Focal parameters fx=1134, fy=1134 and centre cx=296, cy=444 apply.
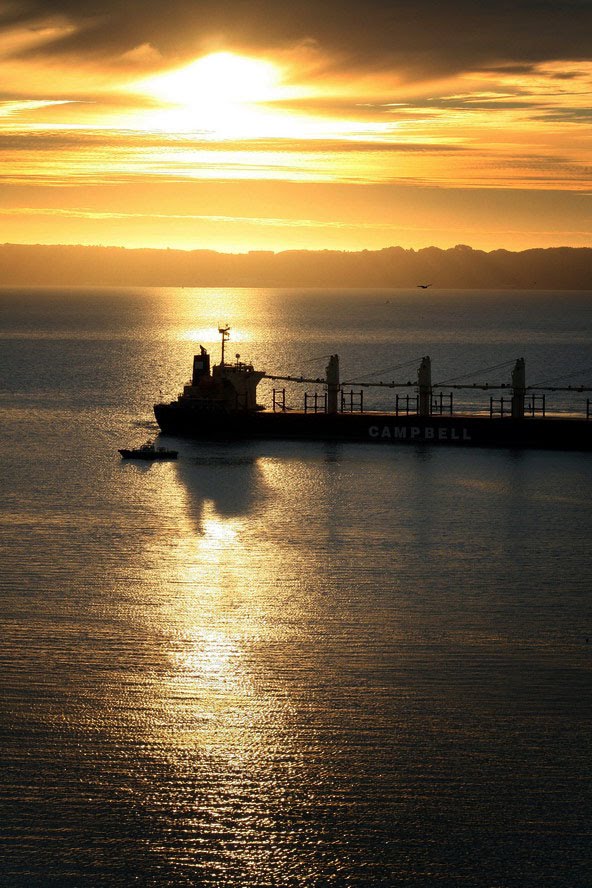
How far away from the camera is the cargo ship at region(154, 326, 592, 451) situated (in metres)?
82.4

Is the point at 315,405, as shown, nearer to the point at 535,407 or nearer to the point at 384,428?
the point at 384,428

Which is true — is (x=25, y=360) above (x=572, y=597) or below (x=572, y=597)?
above

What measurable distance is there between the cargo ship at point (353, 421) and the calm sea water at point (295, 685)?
19244mm

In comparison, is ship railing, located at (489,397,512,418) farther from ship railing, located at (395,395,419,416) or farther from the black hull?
ship railing, located at (395,395,419,416)

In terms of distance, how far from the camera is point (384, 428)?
85.6 m

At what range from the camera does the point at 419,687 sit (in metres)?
31.4

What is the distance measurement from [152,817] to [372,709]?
7.54m

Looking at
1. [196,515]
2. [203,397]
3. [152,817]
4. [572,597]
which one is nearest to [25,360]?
[203,397]

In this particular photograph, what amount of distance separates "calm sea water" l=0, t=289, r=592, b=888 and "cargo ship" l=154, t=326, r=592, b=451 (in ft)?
63.1

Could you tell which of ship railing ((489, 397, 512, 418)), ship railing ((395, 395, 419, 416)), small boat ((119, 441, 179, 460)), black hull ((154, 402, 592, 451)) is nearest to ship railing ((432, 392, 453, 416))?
ship railing ((395, 395, 419, 416))

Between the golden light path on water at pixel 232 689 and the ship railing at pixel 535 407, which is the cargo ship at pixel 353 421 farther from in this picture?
the golden light path on water at pixel 232 689

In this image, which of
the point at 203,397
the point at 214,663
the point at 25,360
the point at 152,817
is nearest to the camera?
the point at 152,817

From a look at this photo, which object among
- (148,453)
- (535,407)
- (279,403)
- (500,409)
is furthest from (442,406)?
(148,453)

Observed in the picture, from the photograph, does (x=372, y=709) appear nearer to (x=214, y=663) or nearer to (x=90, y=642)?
(x=214, y=663)
